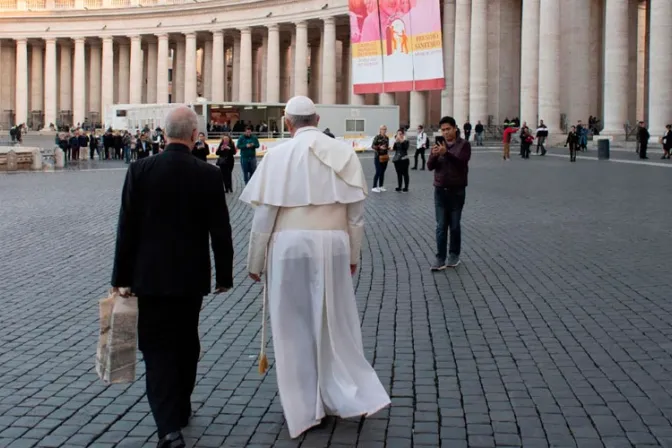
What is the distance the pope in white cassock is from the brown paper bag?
82cm

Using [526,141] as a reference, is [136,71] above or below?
above

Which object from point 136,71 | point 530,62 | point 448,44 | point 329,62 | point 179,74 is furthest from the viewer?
point 179,74

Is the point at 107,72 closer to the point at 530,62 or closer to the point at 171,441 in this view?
the point at 530,62

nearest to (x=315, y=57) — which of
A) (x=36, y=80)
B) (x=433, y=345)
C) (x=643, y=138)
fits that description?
→ (x=36, y=80)

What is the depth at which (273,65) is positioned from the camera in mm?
71438

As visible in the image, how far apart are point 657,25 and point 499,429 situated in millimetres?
35835

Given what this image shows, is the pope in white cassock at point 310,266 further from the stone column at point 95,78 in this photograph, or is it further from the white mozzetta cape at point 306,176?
the stone column at point 95,78

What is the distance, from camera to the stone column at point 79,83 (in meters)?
84.1

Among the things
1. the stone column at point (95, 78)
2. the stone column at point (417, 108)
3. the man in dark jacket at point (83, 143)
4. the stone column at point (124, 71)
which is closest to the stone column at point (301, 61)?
the stone column at point (417, 108)

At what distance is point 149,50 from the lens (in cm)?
8625

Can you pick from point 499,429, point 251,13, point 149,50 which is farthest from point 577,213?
point 149,50

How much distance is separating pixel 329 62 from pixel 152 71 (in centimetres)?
2575

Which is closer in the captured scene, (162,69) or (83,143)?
(83,143)

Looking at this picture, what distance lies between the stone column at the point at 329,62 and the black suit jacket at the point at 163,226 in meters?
61.2
